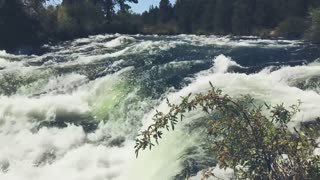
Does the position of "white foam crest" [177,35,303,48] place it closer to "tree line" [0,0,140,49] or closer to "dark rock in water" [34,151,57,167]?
"tree line" [0,0,140,49]

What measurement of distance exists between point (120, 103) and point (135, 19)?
1446 inches

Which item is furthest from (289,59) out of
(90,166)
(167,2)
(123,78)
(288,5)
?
(167,2)

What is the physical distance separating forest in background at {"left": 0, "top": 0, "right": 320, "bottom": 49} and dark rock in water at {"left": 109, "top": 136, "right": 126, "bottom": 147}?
18.4 meters

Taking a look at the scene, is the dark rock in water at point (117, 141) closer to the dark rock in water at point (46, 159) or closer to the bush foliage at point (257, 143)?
the dark rock in water at point (46, 159)

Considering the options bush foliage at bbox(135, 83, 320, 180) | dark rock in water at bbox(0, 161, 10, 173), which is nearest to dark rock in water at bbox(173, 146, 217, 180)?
dark rock in water at bbox(0, 161, 10, 173)

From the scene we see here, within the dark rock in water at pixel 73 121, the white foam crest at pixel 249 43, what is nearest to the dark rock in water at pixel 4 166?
the dark rock in water at pixel 73 121

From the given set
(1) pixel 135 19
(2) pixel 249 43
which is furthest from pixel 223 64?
(1) pixel 135 19

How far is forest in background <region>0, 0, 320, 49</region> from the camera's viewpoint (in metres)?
32.8

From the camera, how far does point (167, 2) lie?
7588 cm

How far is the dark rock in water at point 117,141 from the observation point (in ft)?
36.2

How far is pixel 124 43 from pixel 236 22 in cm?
2966

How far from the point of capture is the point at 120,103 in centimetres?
1302

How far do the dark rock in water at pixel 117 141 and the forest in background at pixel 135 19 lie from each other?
18.4 m

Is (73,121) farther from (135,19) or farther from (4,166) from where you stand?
(135,19)
